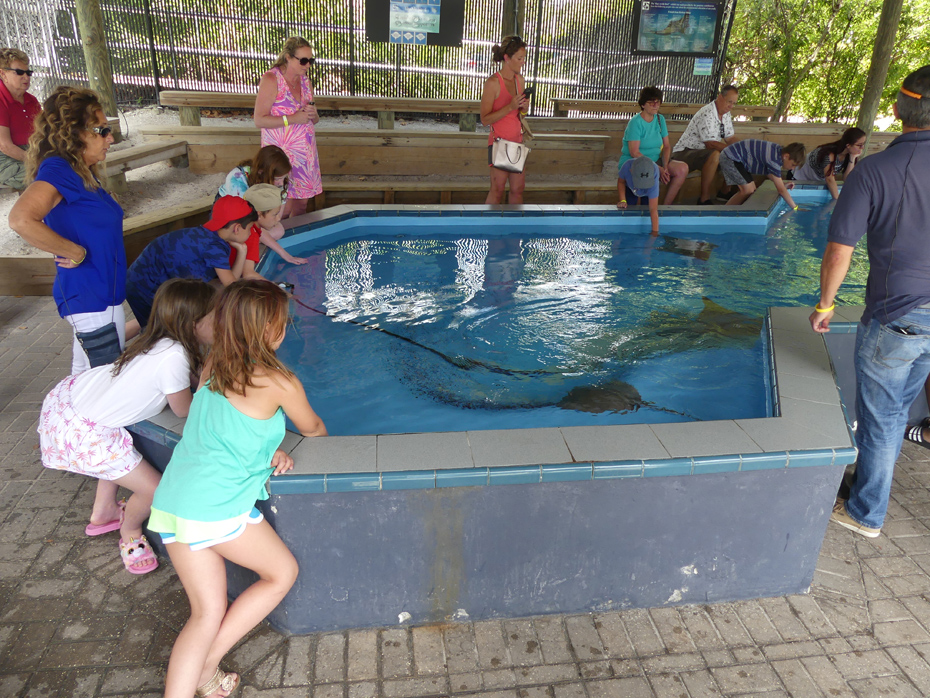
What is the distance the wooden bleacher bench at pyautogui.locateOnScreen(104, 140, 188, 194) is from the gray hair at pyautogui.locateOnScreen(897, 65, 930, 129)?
6.42m

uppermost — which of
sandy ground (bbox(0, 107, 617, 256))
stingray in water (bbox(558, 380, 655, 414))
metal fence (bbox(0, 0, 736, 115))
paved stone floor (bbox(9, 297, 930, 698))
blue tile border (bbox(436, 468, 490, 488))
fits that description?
metal fence (bbox(0, 0, 736, 115))

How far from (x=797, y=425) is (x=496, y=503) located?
1.28 m

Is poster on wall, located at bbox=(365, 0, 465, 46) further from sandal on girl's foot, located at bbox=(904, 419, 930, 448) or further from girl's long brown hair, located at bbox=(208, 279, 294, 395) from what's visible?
girl's long brown hair, located at bbox=(208, 279, 294, 395)

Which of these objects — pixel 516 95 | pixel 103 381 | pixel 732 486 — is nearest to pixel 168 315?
pixel 103 381

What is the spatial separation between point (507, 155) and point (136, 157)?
389 cm

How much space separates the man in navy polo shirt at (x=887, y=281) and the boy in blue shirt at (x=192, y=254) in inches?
109

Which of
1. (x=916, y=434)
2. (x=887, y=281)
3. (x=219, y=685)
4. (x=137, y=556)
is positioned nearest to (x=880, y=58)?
(x=916, y=434)

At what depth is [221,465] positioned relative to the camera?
1.97m

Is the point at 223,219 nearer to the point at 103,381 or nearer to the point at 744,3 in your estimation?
the point at 103,381

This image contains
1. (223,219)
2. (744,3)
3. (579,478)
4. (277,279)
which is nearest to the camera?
(579,478)

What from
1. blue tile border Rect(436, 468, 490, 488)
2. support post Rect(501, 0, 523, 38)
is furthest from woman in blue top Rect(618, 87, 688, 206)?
blue tile border Rect(436, 468, 490, 488)

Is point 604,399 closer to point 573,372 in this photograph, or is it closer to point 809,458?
point 573,372

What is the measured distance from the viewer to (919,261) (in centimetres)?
251

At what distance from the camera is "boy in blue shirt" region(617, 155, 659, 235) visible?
6.54m
